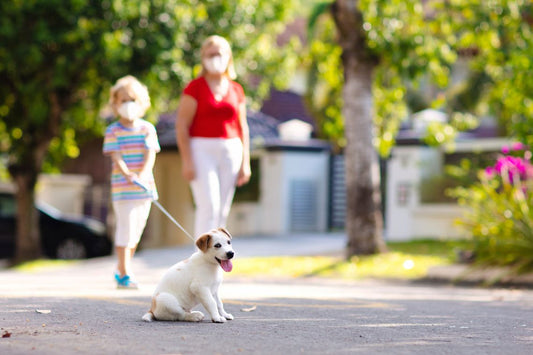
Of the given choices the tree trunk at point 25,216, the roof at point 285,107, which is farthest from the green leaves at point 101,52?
the roof at point 285,107

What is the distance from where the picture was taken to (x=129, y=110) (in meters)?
8.23

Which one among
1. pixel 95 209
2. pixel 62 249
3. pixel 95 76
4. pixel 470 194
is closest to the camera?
pixel 470 194

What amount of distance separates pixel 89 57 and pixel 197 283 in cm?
1155

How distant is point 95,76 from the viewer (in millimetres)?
18172

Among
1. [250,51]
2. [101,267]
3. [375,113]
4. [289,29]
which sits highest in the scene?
[289,29]

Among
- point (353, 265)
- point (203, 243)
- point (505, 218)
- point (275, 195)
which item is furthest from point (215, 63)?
point (275, 195)

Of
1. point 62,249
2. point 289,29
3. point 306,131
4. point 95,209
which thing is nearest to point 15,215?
point 62,249

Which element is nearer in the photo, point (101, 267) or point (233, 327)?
point (233, 327)

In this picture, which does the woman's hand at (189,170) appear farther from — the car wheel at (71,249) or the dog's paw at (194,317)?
the car wheel at (71,249)

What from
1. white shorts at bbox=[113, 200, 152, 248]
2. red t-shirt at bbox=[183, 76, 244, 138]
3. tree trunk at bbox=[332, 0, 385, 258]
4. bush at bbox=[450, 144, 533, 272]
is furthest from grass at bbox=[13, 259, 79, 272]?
red t-shirt at bbox=[183, 76, 244, 138]

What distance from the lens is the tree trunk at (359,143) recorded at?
46.1 ft

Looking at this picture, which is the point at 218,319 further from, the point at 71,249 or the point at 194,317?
the point at 71,249

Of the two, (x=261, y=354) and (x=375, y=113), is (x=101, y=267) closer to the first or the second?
(x=375, y=113)

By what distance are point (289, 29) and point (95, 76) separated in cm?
1968
